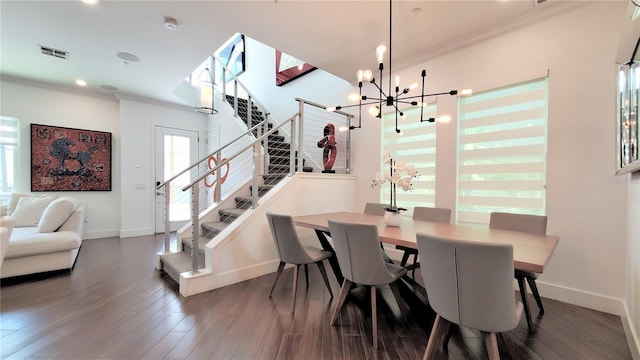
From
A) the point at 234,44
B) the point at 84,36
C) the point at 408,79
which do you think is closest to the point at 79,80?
the point at 84,36

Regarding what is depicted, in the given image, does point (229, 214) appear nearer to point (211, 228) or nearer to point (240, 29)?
point (211, 228)

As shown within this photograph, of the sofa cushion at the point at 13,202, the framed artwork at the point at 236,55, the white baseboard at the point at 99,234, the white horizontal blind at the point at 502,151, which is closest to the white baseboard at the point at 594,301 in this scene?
the white horizontal blind at the point at 502,151

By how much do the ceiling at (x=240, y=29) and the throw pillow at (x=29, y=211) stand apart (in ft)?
6.75

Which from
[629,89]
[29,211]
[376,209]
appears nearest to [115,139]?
[29,211]

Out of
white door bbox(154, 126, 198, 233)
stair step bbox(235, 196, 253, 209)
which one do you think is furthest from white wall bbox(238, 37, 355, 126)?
stair step bbox(235, 196, 253, 209)

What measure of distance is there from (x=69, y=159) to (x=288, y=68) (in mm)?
4521

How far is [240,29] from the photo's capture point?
2.91m

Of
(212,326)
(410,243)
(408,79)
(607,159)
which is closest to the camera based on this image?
(410,243)

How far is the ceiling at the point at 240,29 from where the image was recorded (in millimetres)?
2512

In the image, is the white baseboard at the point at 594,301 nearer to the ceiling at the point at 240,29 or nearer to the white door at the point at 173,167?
the ceiling at the point at 240,29

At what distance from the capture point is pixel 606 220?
2.24 meters

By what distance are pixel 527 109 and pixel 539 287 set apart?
187 centimetres

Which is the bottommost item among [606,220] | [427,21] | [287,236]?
[287,236]

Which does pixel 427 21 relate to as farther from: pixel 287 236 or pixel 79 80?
pixel 79 80
